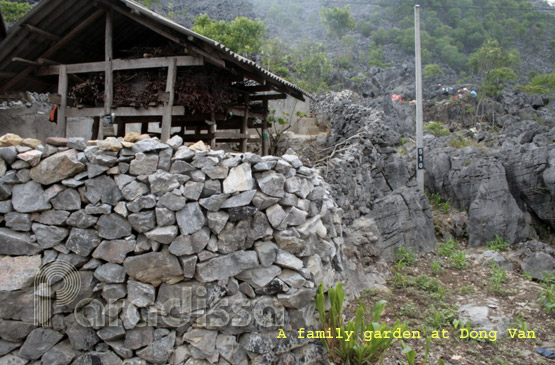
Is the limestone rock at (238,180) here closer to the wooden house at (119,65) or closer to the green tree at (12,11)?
the wooden house at (119,65)

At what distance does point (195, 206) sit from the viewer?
3.85 metres

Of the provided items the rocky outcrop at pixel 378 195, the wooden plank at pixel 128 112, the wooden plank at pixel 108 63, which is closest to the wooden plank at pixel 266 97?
the rocky outcrop at pixel 378 195

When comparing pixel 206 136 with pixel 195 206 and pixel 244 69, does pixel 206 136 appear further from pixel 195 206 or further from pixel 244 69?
pixel 195 206

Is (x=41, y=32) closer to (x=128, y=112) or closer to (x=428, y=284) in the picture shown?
(x=128, y=112)

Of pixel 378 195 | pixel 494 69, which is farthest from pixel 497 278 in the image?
pixel 494 69

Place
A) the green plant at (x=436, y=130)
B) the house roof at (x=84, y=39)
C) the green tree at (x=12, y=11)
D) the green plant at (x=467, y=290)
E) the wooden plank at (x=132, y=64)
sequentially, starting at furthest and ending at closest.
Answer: the green tree at (x=12, y=11) < the green plant at (x=436, y=130) < the green plant at (x=467, y=290) < the wooden plank at (x=132, y=64) < the house roof at (x=84, y=39)

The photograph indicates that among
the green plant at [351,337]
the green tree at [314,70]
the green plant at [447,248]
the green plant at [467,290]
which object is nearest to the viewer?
the green plant at [351,337]

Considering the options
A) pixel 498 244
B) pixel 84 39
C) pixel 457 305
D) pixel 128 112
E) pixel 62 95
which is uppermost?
pixel 84 39

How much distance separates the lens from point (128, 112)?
239 inches

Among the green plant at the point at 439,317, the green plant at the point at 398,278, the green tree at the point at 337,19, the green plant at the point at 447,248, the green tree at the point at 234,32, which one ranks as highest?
the green tree at the point at 337,19

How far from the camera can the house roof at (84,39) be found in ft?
17.7

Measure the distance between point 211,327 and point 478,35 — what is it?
61.4 meters

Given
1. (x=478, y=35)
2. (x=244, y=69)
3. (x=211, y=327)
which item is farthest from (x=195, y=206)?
(x=478, y=35)

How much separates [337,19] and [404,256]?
44256 millimetres
